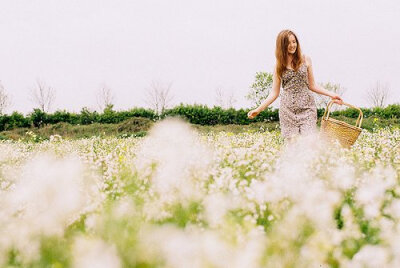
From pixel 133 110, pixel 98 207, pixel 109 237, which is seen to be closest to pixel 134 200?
pixel 98 207

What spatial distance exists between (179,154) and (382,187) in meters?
2.56

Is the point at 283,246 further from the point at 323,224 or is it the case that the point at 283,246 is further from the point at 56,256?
the point at 56,256

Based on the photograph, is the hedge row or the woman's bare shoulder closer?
the woman's bare shoulder

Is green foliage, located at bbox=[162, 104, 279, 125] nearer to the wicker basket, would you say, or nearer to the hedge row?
the hedge row

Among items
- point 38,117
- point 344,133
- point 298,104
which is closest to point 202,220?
point 344,133

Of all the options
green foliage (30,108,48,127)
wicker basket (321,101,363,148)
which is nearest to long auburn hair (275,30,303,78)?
wicker basket (321,101,363,148)

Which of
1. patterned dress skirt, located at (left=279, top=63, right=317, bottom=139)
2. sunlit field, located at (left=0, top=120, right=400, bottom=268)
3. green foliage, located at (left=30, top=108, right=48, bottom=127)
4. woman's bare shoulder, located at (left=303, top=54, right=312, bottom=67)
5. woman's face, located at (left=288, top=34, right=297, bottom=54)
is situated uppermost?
woman's face, located at (left=288, top=34, right=297, bottom=54)

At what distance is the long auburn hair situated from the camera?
328 inches

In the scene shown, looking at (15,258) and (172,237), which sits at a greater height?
(172,237)

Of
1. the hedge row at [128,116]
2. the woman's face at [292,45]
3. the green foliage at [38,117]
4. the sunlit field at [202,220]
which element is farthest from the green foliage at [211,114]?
the sunlit field at [202,220]

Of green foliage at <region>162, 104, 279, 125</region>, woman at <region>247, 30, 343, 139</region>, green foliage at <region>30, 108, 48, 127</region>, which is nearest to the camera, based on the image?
woman at <region>247, 30, 343, 139</region>

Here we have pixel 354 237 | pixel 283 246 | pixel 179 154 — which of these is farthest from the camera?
pixel 179 154

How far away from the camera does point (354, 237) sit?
3.10 meters

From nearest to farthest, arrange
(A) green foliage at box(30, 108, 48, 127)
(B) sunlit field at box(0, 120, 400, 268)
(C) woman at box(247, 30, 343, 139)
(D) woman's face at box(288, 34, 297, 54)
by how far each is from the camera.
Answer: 1. (B) sunlit field at box(0, 120, 400, 268)
2. (D) woman's face at box(288, 34, 297, 54)
3. (C) woman at box(247, 30, 343, 139)
4. (A) green foliage at box(30, 108, 48, 127)
